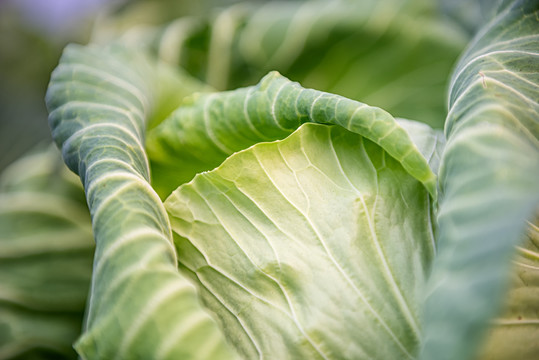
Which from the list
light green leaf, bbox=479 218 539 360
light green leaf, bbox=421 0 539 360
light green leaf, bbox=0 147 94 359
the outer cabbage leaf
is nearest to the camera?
light green leaf, bbox=421 0 539 360

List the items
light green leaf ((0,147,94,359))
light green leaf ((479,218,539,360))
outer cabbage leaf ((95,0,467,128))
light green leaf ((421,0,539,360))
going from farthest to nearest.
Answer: outer cabbage leaf ((95,0,467,128)) < light green leaf ((0,147,94,359)) < light green leaf ((479,218,539,360)) < light green leaf ((421,0,539,360))

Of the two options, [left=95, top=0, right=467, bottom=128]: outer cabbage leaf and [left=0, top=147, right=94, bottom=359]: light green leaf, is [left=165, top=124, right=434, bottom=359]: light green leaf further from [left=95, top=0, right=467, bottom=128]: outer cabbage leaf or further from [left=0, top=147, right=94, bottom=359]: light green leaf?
[left=95, top=0, right=467, bottom=128]: outer cabbage leaf

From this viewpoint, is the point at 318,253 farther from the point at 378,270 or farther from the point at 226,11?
the point at 226,11

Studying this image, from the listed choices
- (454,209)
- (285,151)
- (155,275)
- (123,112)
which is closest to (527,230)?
(454,209)

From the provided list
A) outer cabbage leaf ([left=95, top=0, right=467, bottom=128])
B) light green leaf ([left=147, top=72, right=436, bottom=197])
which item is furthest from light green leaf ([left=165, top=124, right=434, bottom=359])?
outer cabbage leaf ([left=95, top=0, right=467, bottom=128])

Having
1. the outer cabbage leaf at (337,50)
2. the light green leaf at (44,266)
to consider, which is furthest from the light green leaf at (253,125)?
the outer cabbage leaf at (337,50)

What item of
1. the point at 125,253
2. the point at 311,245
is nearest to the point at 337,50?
the point at 311,245
